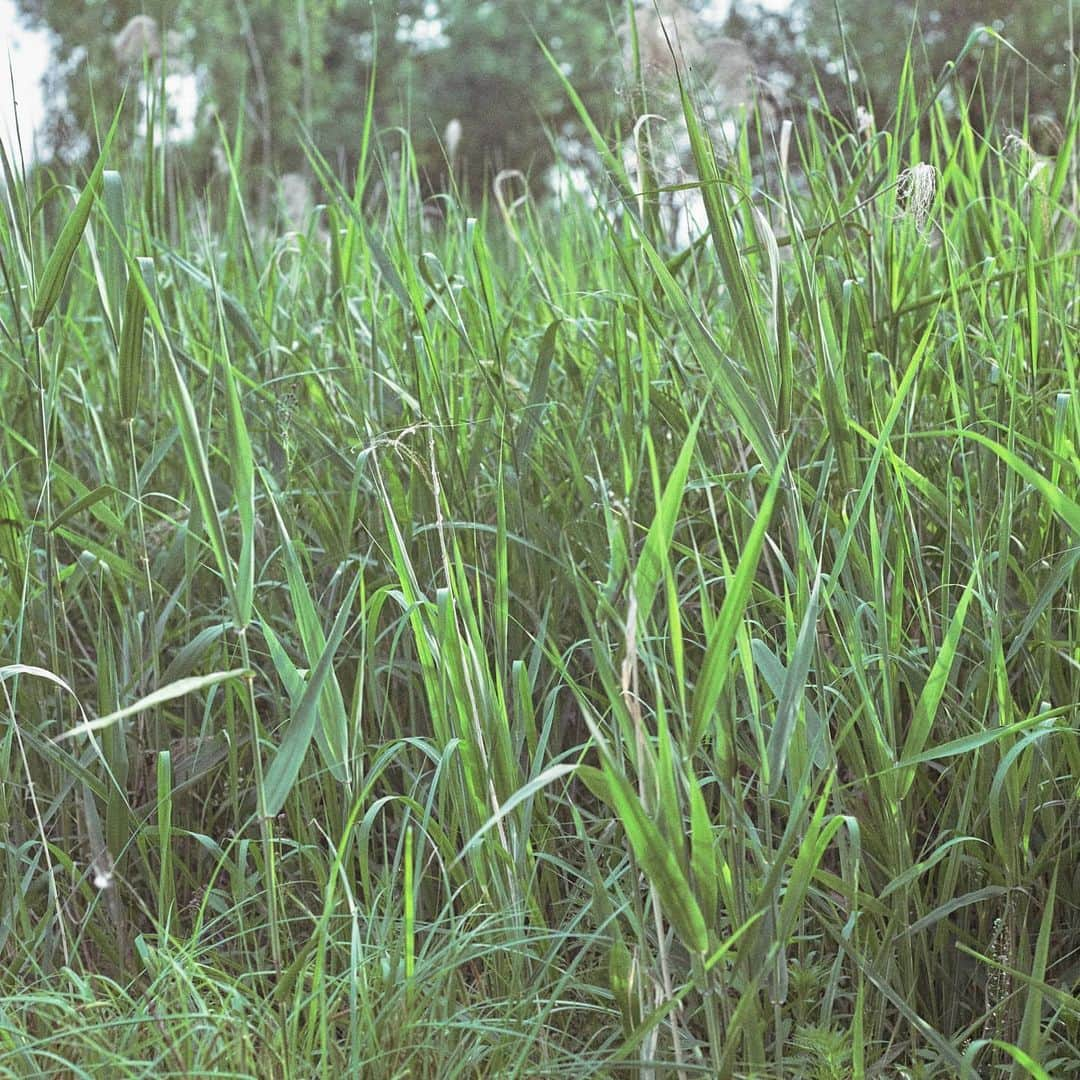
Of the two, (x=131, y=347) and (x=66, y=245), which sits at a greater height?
(x=66, y=245)

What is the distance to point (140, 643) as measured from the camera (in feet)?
→ 3.95

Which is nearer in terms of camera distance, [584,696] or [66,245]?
[66,245]

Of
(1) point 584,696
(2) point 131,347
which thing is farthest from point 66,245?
(1) point 584,696

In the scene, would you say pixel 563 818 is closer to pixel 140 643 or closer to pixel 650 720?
pixel 650 720

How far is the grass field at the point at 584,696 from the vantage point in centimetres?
83

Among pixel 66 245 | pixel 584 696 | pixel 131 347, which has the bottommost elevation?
pixel 584 696

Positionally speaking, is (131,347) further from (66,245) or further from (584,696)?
(584,696)

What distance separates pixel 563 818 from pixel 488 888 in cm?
30

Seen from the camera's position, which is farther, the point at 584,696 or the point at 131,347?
the point at 584,696

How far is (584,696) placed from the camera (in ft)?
4.05

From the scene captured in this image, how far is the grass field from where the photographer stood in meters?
0.83

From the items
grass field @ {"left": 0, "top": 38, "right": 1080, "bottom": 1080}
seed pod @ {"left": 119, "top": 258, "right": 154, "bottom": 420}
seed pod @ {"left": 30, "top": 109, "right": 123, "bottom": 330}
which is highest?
seed pod @ {"left": 30, "top": 109, "right": 123, "bottom": 330}

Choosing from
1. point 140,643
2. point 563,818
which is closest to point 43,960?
point 140,643

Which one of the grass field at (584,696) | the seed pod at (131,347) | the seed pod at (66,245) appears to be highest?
the seed pod at (66,245)
